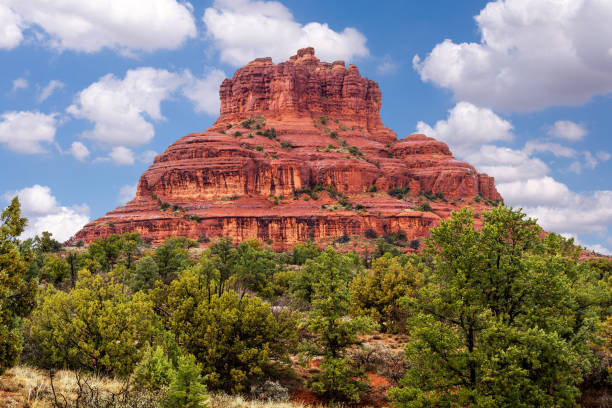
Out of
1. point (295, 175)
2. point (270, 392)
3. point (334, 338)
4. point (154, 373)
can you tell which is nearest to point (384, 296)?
point (334, 338)

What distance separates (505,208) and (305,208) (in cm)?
10087

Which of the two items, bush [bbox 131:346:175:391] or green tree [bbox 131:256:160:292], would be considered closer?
bush [bbox 131:346:175:391]

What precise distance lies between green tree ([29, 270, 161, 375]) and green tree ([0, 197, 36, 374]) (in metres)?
5.42

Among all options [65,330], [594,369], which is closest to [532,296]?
[594,369]

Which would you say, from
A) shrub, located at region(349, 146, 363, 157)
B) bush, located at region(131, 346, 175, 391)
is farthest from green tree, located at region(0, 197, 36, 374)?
shrub, located at region(349, 146, 363, 157)

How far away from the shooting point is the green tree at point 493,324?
1379 cm

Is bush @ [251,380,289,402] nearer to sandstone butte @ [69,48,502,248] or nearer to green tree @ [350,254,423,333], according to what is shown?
green tree @ [350,254,423,333]

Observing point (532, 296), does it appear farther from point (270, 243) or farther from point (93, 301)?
point (270, 243)

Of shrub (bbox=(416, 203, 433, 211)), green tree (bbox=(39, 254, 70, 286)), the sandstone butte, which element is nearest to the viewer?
green tree (bbox=(39, 254, 70, 286))

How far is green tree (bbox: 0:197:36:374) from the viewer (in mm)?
13383

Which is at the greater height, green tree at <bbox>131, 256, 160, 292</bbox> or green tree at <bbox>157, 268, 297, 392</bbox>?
green tree at <bbox>131, 256, 160, 292</bbox>

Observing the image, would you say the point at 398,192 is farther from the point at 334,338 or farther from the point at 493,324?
the point at 493,324

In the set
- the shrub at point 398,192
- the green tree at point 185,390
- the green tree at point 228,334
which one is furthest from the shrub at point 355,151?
the green tree at point 185,390

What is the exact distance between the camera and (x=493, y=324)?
1404cm
